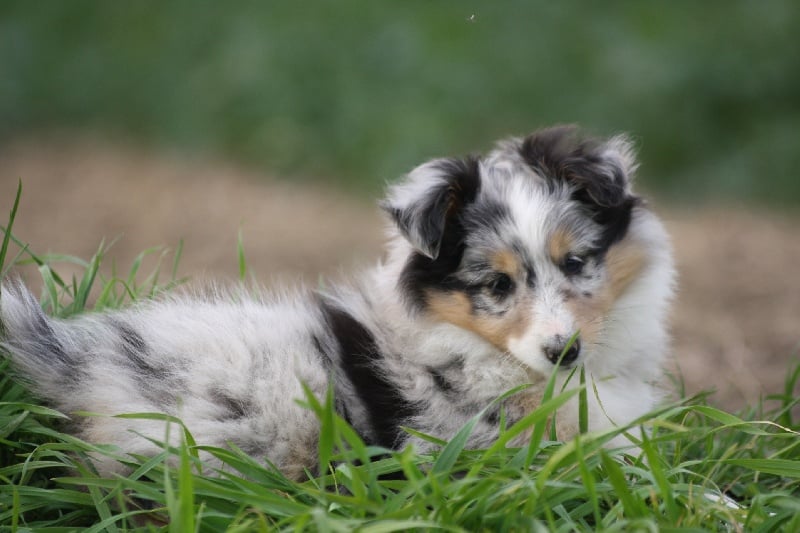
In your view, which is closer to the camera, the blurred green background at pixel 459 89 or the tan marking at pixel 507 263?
the tan marking at pixel 507 263

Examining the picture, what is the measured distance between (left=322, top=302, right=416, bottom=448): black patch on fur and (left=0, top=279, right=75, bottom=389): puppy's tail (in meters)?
0.99

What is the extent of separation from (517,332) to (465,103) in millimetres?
7135

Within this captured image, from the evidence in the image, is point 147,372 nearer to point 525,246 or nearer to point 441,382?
point 441,382

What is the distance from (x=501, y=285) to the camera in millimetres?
3570

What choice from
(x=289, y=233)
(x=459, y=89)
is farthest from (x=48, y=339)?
(x=459, y=89)

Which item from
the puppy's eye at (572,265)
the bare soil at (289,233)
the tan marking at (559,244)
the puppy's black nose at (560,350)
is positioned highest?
the tan marking at (559,244)

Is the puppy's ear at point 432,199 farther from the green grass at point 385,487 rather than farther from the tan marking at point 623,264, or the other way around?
the green grass at point 385,487

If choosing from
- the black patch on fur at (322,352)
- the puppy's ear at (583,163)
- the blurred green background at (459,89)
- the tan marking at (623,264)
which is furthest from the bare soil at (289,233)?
the black patch on fur at (322,352)

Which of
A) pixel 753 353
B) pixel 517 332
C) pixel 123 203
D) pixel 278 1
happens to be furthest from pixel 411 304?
pixel 278 1

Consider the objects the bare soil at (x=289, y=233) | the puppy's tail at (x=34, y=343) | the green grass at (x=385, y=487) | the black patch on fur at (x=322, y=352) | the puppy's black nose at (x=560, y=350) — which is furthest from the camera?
the bare soil at (x=289, y=233)

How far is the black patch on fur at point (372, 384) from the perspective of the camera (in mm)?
3518

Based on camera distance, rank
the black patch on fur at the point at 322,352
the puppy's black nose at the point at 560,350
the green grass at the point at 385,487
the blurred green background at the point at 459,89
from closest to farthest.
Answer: the green grass at the point at 385,487
the puppy's black nose at the point at 560,350
the black patch on fur at the point at 322,352
the blurred green background at the point at 459,89

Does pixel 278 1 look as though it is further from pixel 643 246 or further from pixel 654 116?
pixel 643 246

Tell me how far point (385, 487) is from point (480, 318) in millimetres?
760
